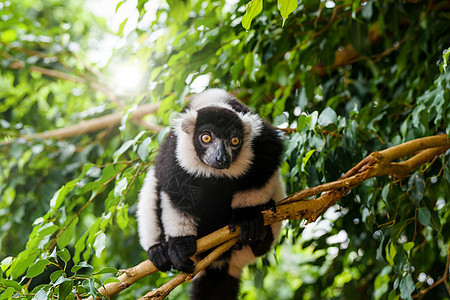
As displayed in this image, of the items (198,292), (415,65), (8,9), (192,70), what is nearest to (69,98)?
(8,9)

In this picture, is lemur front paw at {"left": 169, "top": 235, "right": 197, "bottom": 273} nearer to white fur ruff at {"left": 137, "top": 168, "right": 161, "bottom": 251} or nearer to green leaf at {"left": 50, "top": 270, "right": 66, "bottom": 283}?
white fur ruff at {"left": 137, "top": 168, "right": 161, "bottom": 251}

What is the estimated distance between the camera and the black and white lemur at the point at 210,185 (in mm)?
2785

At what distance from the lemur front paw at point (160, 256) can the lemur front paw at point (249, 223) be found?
44cm

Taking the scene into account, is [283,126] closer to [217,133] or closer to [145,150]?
[217,133]

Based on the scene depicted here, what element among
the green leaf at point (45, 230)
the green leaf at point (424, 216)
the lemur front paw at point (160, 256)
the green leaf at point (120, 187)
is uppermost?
the green leaf at point (120, 187)

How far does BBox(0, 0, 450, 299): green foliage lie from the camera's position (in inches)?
110

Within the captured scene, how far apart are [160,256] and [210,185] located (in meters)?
0.54

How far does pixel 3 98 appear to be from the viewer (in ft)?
18.6

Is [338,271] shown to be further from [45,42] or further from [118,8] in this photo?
[45,42]

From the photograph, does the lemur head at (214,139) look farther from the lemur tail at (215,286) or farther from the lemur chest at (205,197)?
the lemur tail at (215,286)

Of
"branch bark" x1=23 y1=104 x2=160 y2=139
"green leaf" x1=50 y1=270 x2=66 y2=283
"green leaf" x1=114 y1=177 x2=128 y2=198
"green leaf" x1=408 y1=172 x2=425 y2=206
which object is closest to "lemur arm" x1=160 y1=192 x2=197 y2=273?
"green leaf" x1=114 y1=177 x2=128 y2=198

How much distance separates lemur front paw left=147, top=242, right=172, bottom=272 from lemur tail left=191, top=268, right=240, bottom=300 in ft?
1.70

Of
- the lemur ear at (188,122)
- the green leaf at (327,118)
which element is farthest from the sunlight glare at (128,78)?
the green leaf at (327,118)

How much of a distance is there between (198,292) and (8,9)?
147 inches
